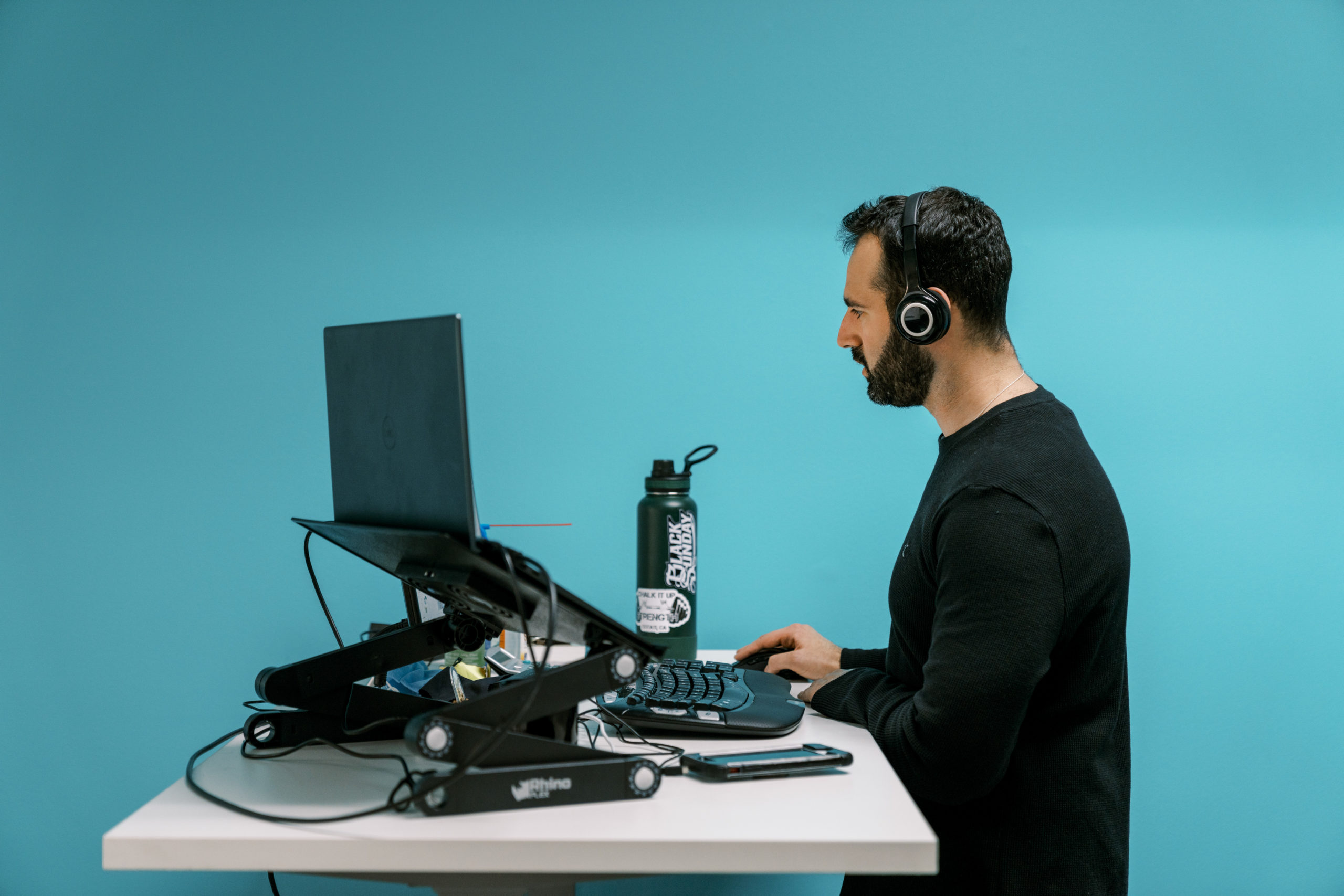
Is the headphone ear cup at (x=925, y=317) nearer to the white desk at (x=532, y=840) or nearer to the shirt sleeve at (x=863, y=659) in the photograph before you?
the shirt sleeve at (x=863, y=659)

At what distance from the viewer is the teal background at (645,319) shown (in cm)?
171

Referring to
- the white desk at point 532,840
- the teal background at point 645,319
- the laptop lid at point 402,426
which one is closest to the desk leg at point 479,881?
the white desk at point 532,840

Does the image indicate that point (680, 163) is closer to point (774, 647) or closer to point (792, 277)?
point (792, 277)

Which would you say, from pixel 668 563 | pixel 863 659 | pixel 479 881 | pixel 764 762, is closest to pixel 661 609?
pixel 668 563

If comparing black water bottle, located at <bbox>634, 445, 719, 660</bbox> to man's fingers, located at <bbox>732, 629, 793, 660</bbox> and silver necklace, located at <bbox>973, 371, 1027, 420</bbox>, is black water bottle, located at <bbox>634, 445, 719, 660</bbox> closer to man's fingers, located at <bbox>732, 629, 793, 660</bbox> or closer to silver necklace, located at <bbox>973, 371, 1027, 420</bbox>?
man's fingers, located at <bbox>732, 629, 793, 660</bbox>

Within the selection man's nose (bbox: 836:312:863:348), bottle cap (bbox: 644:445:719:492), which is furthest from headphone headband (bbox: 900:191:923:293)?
bottle cap (bbox: 644:445:719:492)

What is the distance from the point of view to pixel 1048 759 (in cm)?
101

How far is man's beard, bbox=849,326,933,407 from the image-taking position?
125 centimetres

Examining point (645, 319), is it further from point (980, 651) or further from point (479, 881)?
point (479, 881)

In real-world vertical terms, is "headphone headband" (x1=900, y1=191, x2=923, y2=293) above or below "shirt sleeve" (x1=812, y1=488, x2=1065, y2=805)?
above

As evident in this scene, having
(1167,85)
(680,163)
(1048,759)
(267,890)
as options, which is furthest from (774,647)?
(1167,85)

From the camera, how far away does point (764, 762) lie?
847 mm

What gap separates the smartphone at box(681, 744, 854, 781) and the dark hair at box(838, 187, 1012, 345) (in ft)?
2.08

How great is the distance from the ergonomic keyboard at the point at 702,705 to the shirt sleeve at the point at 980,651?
13cm
